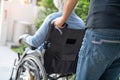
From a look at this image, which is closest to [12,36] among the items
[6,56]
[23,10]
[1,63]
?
[23,10]

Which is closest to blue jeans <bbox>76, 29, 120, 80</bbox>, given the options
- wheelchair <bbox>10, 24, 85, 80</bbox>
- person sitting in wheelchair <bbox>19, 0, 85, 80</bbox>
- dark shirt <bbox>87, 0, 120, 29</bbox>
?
dark shirt <bbox>87, 0, 120, 29</bbox>

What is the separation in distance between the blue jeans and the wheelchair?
108cm

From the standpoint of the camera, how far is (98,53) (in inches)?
94.8

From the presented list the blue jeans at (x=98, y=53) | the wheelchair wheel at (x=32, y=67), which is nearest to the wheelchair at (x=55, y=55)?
the wheelchair wheel at (x=32, y=67)

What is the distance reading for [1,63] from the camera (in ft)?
24.5

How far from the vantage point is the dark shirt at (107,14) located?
7.75 ft

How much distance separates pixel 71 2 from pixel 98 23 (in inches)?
16.6

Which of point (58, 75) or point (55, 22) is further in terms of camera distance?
point (58, 75)

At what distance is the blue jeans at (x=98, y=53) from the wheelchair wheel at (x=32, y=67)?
1.13 meters

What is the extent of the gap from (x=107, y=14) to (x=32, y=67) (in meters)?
1.65

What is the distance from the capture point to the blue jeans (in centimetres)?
239

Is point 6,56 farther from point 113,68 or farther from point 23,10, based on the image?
point 113,68

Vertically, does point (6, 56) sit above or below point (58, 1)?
below

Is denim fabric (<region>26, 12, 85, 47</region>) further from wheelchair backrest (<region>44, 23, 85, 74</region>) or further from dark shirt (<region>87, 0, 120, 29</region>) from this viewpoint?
dark shirt (<region>87, 0, 120, 29</region>)
